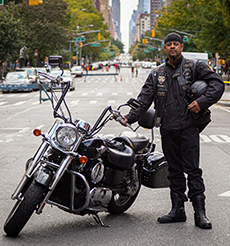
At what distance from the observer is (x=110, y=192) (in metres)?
4.93

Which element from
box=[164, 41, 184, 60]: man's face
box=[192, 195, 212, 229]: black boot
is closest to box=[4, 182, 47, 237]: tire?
box=[192, 195, 212, 229]: black boot

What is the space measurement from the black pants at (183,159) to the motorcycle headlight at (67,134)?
1.13 meters

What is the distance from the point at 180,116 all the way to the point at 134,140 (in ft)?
1.81

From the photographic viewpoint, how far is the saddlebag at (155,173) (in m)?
5.49

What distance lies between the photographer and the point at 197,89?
4973 mm

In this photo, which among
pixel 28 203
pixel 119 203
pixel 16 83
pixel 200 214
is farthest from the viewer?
pixel 16 83

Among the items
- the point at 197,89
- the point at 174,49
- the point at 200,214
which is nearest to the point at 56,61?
the point at 174,49

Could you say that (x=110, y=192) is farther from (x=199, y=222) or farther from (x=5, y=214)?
(x=5, y=214)

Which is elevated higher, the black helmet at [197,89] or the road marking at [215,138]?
the black helmet at [197,89]

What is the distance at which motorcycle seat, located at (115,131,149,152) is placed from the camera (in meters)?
5.14

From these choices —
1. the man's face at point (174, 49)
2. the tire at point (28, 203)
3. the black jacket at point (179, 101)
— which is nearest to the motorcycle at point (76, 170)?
the tire at point (28, 203)

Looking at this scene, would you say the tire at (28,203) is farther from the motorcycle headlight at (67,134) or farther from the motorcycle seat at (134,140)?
the motorcycle seat at (134,140)

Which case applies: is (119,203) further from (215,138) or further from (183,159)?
(215,138)

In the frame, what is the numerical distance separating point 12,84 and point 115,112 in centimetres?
3229
